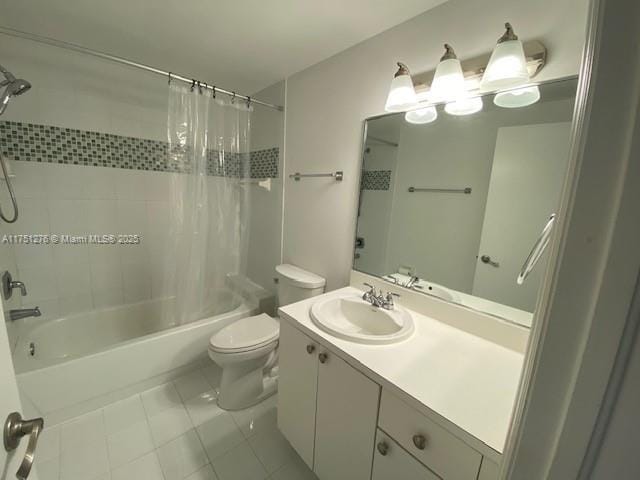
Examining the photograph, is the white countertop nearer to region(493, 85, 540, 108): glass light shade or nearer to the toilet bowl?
the toilet bowl

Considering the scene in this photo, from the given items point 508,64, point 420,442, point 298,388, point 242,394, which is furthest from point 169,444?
point 508,64

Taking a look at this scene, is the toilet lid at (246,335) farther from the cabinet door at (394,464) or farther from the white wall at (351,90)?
the cabinet door at (394,464)

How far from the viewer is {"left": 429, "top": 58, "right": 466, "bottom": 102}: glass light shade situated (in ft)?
3.39

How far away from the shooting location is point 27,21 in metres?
1.41

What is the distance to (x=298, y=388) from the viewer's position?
1.17 metres

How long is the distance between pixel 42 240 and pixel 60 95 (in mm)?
1012

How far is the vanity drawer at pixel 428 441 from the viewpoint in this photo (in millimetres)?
652

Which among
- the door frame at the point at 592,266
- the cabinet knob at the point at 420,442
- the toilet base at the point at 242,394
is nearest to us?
the door frame at the point at 592,266

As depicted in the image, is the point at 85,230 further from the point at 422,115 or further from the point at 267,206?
the point at 422,115

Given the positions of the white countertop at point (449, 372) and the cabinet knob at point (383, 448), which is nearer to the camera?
the white countertop at point (449, 372)

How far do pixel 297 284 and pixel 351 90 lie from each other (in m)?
1.30

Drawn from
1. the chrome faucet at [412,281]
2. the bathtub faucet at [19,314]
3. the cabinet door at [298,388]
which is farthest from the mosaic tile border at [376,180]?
the bathtub faucet at [19,314]

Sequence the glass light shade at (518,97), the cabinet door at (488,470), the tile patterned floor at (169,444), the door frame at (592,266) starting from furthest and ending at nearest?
the tile patterned floor at (169,444) < the glass light shade at (518,97) < the cabinet door at (488,470) < the door frame at (592,266)

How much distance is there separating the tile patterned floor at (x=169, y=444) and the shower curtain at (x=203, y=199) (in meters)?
0.58
